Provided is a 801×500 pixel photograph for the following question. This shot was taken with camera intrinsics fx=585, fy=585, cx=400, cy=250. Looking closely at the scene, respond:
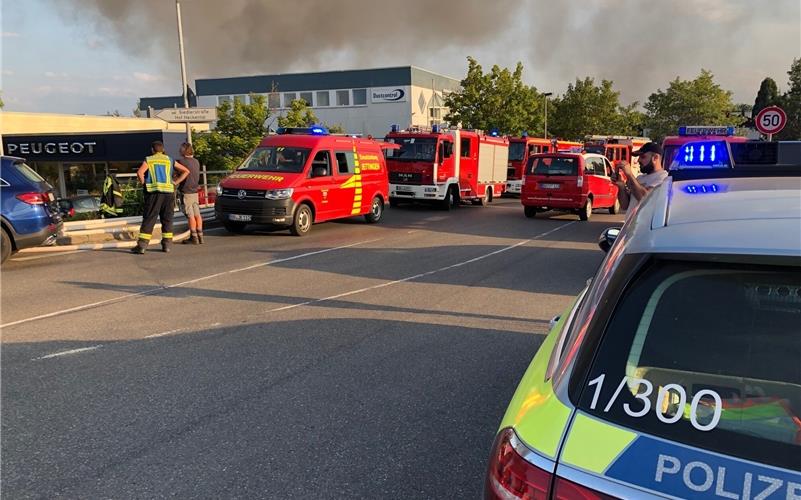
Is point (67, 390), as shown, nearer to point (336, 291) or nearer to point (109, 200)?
point (336, 291)

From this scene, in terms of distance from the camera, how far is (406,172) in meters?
19.2

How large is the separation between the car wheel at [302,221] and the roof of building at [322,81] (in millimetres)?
52996

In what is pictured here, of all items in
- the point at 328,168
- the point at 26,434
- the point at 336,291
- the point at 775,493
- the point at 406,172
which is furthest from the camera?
the point at 406,172

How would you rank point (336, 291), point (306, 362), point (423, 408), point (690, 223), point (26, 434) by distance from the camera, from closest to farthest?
point (690, 223) < point (26, 434) < point (423, 408) < point (306, 362) < point (336, 291)

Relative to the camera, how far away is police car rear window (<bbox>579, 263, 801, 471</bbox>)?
1.45m

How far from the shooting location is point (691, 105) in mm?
59094

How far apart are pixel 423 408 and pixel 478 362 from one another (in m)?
1.02

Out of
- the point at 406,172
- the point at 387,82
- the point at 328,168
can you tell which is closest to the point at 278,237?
the point at 328,168

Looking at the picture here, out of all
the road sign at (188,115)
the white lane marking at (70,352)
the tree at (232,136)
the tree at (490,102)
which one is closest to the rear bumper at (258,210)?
the road sign at (188,115)

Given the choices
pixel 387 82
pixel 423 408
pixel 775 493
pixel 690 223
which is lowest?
pixel 423 408

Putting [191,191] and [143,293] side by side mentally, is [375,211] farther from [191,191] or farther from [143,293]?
[143,293]

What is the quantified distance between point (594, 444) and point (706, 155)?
3.83 metres

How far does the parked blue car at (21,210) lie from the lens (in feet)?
29.3

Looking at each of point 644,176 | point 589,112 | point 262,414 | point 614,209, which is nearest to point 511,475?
point 262,414
